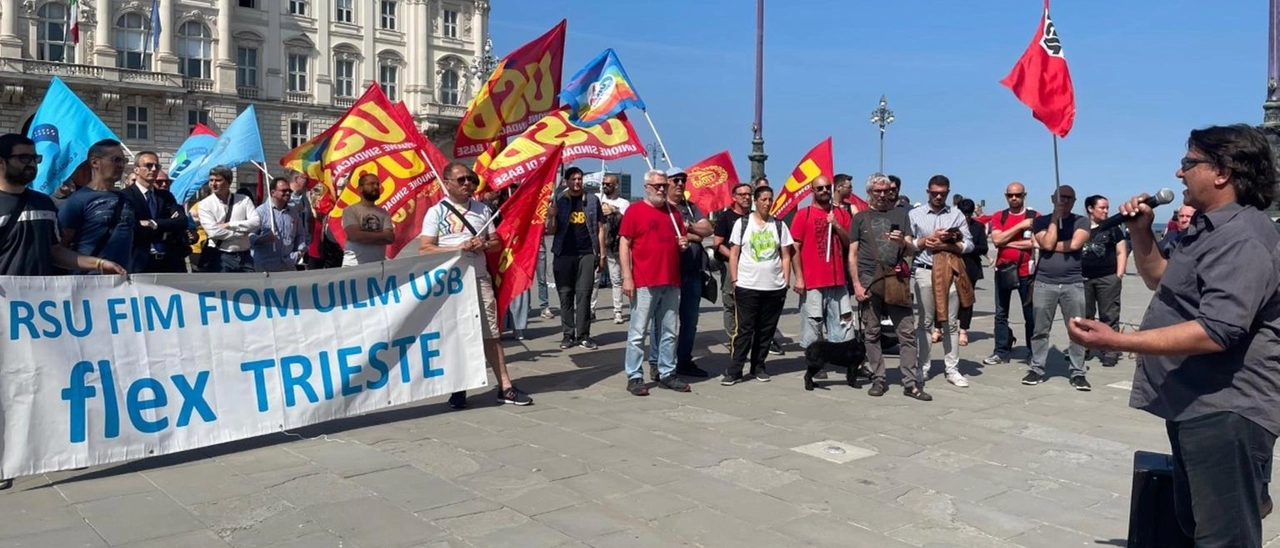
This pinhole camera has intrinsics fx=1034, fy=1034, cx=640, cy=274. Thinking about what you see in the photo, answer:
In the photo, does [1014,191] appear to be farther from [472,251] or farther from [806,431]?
[472,251]

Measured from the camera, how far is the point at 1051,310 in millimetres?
8695

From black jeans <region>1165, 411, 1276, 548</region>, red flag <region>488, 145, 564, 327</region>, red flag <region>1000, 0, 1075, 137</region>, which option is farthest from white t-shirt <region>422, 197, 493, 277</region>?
black jeans <region>1165, 411, 1276, 548</region>

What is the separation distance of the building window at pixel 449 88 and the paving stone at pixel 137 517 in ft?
185

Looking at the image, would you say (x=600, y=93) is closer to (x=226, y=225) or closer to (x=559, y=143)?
(x=559, y=143)

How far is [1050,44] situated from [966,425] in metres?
3.09

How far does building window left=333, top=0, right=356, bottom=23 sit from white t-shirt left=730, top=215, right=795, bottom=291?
170ft

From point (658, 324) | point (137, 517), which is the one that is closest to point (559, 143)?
point (658, 324)

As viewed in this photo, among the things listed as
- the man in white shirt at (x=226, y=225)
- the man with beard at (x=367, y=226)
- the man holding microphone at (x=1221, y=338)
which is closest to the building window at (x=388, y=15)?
the man in white shirt at (x=226, y=225)

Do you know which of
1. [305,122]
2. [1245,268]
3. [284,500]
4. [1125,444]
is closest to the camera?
[1245,268]

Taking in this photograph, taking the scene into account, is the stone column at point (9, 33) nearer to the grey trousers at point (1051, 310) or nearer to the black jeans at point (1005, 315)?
the black jeans at point (1005, 315)

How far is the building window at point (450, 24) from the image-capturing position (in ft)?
195

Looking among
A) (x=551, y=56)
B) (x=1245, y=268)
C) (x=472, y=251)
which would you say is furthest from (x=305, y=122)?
(x=1245, y=268)

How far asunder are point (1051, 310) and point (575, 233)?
4.61 meters

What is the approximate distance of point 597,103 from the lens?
11.0 meters
